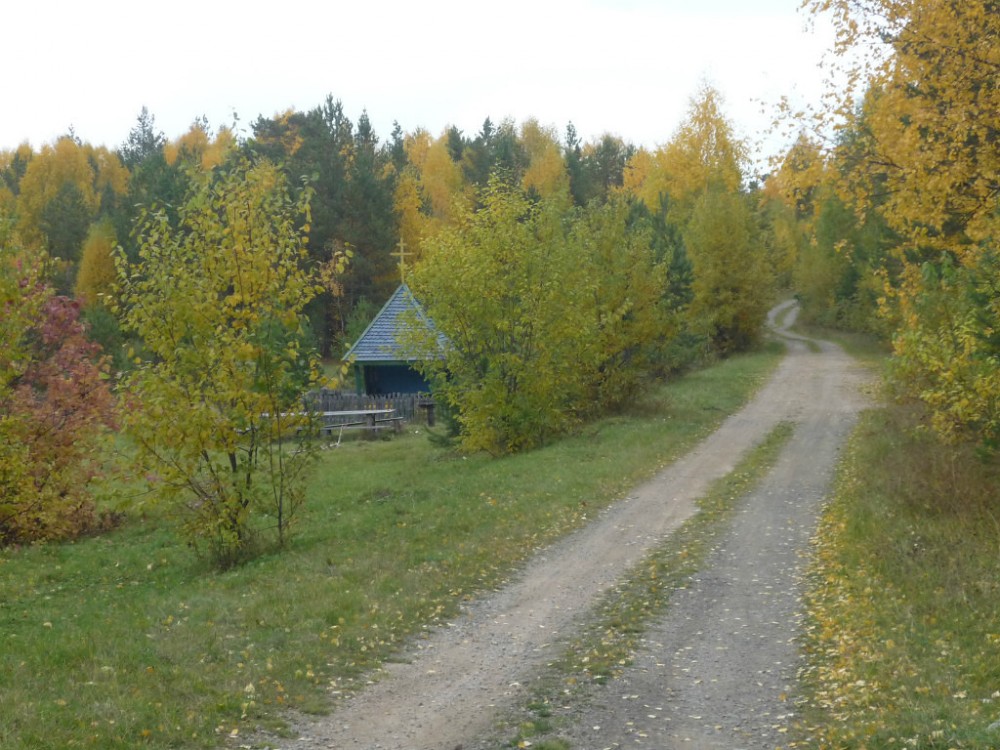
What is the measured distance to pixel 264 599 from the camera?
11.3 m

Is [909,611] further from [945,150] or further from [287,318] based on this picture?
[287,318]

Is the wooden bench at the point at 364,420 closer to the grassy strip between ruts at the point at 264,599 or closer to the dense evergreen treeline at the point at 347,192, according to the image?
the dense evergreen treeline at the point at 347,192

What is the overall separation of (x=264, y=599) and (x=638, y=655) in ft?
14.8

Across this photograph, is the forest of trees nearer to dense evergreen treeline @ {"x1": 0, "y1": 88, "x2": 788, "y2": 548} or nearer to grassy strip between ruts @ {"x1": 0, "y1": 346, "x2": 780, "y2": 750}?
dense evergreen treeline @ {"x1": 0, "y1": 88, "x2": 788, "y2": 548}

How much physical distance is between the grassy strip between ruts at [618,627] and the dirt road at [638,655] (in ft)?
0.59

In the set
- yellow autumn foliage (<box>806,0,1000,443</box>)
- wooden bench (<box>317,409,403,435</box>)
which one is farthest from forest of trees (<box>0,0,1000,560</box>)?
wooden bench (<box>317,409,403,435</box>)

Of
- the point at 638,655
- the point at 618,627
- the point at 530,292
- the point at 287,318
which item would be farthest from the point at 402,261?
the point at 638,655

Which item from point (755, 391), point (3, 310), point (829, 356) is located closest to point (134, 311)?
point (3, 310)

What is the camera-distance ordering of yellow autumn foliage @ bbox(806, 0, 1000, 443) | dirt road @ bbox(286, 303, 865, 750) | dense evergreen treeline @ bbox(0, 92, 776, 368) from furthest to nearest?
dense evergreen treeline @ bbox(0, 92, 776, 368), yellow autumn foliage @ bbox(806, 0, 1000, 443), dirt road @ bbox(286, 303, 865, 750)

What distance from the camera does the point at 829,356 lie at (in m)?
48.0

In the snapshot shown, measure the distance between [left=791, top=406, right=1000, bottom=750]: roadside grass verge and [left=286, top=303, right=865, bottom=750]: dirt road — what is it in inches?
16.3

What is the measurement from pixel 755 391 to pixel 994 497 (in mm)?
21486

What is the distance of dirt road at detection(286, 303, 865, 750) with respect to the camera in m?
7.55

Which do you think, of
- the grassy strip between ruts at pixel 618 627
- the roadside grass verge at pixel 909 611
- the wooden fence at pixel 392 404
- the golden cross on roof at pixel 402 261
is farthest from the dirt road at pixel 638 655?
the wooden fence at pixel 392 404
